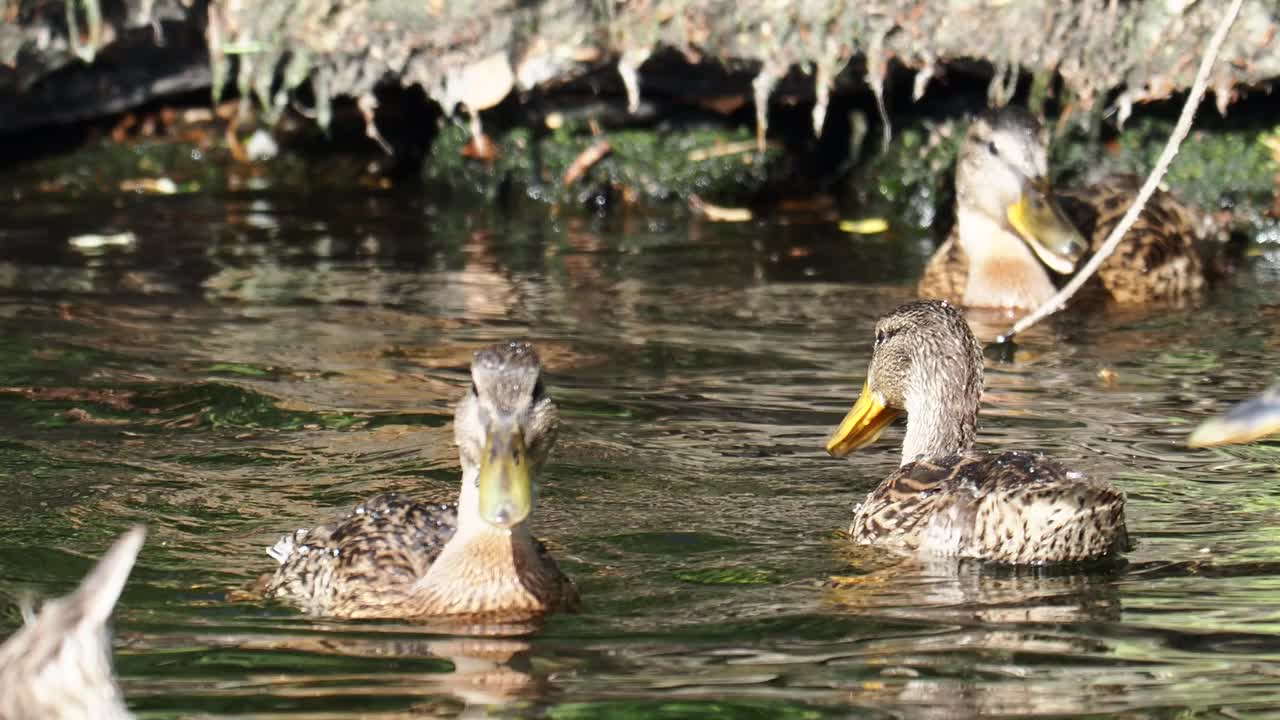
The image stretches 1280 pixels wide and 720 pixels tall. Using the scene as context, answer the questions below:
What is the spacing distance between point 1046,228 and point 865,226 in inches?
81.1

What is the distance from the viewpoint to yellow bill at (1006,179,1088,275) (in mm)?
11117

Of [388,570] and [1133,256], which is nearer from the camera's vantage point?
[388,570]

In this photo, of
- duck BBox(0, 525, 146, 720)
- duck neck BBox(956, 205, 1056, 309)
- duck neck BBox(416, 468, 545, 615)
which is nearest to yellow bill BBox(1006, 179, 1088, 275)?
duck neck BBox(956, 205, 1056, 309)

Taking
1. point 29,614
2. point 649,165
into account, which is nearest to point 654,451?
point 29,614

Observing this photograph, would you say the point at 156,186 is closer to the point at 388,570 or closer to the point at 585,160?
the point at 585,160

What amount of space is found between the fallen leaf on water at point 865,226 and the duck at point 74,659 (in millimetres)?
9071

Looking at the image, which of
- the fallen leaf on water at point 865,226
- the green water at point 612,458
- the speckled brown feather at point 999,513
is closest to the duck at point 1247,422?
the green water at point 612,458

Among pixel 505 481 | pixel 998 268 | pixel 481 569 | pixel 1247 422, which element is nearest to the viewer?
pixel 1247 422

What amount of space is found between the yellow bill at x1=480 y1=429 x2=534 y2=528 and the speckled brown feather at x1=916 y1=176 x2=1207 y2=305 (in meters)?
5.65

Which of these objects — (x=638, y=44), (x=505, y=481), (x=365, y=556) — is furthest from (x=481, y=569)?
(x=638, y=44)

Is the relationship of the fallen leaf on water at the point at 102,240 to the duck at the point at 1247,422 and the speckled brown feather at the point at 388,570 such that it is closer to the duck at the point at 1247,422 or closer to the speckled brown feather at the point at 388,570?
the speckled brown feather at the point at 388,570

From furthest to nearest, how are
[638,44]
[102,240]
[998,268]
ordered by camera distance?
[102,240] < [638,44] < [998,268]

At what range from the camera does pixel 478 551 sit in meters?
6.22

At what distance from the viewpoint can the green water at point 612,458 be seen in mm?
5578
